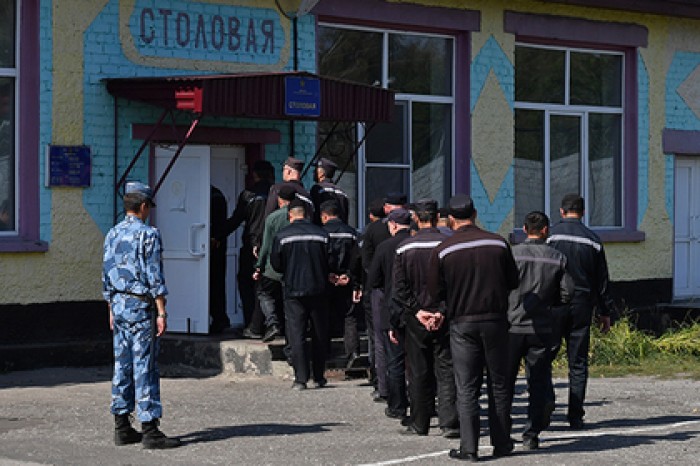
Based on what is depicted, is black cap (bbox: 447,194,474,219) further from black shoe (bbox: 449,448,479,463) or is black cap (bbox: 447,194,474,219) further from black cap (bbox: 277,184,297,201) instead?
black cap (bbox: 277,184,297,201)

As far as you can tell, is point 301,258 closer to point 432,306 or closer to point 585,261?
point 585,261

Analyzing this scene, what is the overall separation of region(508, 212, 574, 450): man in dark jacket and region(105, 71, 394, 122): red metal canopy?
4.29 meters

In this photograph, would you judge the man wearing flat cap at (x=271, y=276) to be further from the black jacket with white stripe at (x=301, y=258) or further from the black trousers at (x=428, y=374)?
the black trousers at (x=428, y=374)

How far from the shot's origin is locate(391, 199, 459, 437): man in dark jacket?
34.8 ft

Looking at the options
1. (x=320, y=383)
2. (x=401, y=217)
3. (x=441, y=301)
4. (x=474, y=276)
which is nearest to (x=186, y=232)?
(x=320, y=383)

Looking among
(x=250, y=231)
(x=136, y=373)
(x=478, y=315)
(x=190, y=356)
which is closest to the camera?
(x=478, y=315)

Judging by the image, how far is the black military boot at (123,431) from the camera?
1018cm

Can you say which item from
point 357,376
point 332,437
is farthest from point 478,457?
point 357,376

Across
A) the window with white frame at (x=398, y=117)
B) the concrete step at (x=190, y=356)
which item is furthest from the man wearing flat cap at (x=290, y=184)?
the window with white frame at (x=398, y=117)

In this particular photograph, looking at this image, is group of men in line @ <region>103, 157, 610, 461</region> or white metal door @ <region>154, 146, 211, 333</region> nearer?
group of men in line @ <region>103, 157, 610, 461</region>

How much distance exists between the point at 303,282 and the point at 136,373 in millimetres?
3509

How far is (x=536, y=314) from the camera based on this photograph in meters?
10.5

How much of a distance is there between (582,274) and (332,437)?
257 centimetres

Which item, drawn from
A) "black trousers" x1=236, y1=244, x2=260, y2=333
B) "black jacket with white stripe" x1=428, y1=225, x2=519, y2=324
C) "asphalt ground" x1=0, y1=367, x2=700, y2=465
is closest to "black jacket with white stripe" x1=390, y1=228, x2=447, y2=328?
"black jacket with white stripe" x1=428, y1=225, x2=519, y2=324
